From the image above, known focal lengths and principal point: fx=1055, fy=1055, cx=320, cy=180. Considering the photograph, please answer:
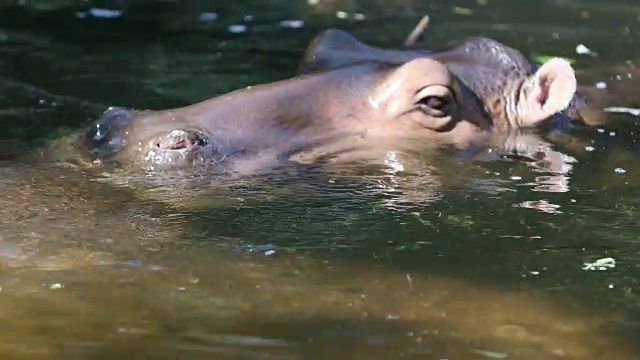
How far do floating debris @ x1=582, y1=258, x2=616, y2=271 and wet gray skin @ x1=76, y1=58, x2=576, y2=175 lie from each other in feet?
5.33

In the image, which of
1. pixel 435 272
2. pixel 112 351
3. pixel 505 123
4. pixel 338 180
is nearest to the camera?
pixel 112 351

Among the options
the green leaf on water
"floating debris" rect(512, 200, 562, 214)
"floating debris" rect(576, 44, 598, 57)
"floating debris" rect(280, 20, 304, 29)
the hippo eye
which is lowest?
"floating debris" rect(280, 20, 304, 29)

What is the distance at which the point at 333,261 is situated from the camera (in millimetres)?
3680


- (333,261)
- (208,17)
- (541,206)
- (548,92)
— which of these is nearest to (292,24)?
(208,17)

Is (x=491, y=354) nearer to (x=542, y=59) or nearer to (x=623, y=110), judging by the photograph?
(x=623, y=110)

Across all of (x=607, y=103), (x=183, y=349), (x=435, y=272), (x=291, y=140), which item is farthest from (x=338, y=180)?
(x=607, y=103)

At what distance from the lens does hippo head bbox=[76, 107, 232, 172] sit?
15.4ft

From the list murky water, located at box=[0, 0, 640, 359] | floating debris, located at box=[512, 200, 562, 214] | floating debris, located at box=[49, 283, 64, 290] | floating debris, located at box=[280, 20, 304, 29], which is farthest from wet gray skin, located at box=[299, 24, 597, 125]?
floating debris, located at box=[280, 20, 304, 29]

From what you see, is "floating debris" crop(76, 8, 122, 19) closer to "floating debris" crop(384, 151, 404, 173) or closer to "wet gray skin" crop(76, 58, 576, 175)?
"wet gray skin" crop(76, 58, 576, 175)

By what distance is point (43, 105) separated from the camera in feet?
22.0

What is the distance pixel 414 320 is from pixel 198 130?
6.68 feet

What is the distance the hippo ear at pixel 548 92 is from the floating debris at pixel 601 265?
220 centimetres

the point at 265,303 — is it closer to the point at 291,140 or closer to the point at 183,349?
the point at 183,349

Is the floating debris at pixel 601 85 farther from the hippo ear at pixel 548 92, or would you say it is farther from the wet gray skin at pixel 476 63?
the hippo ear at pixel 548 92
